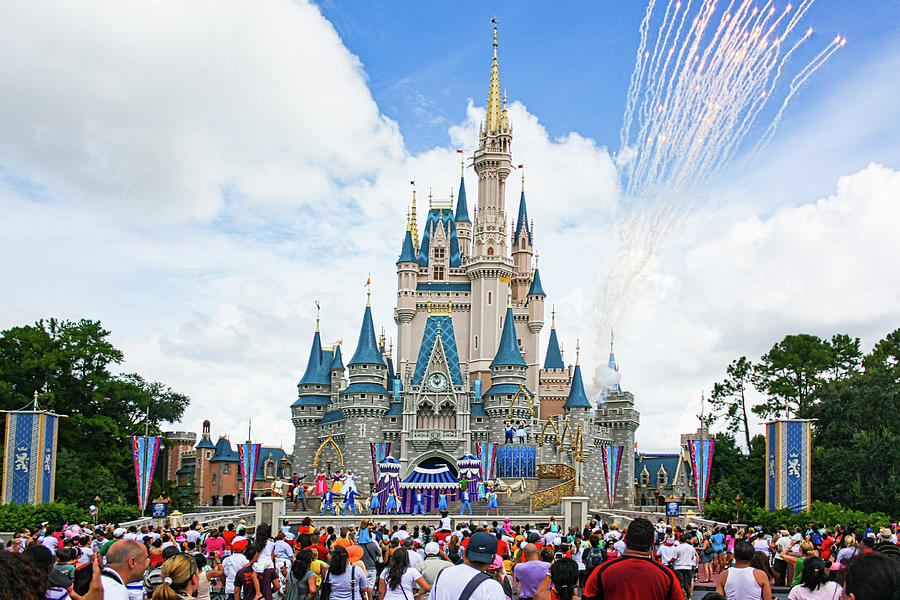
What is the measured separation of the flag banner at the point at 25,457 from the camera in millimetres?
35875

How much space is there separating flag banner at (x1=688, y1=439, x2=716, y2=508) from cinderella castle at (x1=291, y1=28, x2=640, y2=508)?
8193 mm

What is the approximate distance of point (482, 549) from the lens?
7.71 m

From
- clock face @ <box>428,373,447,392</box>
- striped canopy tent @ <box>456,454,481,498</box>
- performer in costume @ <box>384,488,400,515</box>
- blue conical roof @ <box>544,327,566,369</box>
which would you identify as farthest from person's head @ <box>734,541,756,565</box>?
blue conical roof @ <box>544,327,566,369</box>

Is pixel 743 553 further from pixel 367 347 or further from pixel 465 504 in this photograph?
pixel 367 347

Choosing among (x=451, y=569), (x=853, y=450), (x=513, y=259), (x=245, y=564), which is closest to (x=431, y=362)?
(x=513, y=259)

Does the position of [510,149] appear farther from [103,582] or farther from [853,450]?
[103,582]


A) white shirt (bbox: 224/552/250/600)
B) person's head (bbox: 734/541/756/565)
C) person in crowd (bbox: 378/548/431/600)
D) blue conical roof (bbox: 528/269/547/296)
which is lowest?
white shirt (bbox: 224/552/250/600)

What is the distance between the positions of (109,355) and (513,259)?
36.0m

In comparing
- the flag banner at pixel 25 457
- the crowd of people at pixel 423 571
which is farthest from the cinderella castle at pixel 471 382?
the crowd of people at pixel 423 571

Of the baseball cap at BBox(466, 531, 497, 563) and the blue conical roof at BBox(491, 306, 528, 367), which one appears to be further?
the blue conical roof at BBox(491, 306, 528, 367)

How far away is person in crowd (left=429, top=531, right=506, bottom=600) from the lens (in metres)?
7.38

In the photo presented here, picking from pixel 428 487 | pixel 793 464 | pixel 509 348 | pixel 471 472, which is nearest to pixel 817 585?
pixel 793 464

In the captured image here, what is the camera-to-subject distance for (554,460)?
208ft

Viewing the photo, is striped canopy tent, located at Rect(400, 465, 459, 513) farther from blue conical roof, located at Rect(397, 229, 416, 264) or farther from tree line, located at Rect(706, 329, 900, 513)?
blue conical roof, located at Rect(397, 229, 416, 264)
